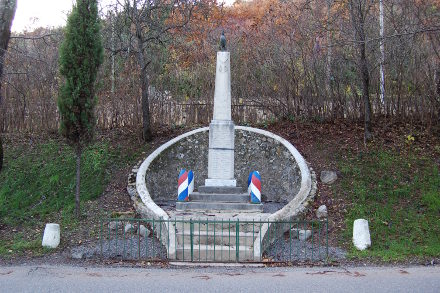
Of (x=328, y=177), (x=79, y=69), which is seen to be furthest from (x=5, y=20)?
(x=328, y=177)

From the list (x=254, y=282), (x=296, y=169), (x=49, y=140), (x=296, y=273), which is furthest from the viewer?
(x=49, y=140)

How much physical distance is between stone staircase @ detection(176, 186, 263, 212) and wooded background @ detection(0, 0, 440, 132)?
446cm

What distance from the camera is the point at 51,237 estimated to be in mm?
9047

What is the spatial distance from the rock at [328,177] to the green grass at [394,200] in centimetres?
27

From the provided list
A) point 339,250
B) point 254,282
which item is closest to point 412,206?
point 339,250

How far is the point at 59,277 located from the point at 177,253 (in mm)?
2309

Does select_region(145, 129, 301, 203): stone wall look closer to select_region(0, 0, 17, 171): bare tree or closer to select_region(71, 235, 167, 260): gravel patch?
select_region(71, 235, 167, 260): gravel patch

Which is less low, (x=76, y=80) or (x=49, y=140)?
(x=76, y=80)

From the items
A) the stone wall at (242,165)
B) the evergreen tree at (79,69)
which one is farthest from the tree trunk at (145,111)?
the evergreen tree at (79,69)

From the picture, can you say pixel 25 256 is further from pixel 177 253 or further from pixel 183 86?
pixel 183 86

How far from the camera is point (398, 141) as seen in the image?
14.3 metres

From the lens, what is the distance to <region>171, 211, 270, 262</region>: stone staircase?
8.50m

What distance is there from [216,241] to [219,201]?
2.49m

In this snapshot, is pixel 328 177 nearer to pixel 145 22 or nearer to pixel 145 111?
pixel 145 111
